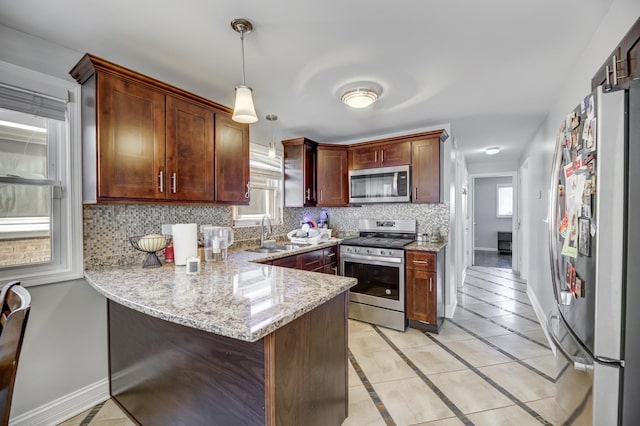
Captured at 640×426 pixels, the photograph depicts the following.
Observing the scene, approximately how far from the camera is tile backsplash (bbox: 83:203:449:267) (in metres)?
1.96

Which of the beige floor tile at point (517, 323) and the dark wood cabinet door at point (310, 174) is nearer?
the beige floor tile at point (517, 323)

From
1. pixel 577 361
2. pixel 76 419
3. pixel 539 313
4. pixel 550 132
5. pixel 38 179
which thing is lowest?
pixel 76 419

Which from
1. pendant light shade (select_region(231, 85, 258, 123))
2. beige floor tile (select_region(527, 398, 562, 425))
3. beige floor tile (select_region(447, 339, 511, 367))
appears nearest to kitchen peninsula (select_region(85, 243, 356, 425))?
pendant light shade (select_region(231, 85, 258, 123))

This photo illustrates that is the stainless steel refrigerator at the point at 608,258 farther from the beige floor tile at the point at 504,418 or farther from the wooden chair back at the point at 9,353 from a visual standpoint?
the wooden chair back at the point at 9,353

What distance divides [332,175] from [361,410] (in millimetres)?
2689

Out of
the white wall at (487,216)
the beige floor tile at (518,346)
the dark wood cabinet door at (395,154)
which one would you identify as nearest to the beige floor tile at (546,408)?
the beige floor tile at (518,346)

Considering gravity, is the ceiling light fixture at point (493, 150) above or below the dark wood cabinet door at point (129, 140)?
above

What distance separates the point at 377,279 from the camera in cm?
322

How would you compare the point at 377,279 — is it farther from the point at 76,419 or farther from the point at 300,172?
the point at 76,419

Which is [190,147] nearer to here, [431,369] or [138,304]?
[138,304]

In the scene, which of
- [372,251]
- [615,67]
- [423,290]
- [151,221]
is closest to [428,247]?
[423,290]

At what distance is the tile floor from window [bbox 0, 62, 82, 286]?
1.01m

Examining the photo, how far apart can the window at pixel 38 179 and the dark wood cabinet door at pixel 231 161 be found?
92cm

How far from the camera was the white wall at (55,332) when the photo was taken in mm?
1662
